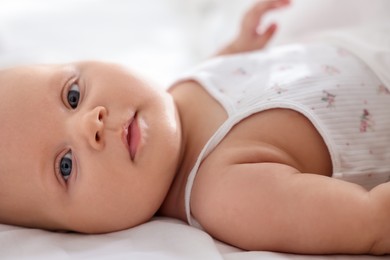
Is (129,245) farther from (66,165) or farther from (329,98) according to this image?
(329,98)

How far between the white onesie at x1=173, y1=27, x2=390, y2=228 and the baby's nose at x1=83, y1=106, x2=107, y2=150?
0.19 m

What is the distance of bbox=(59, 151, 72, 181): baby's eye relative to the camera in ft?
3.43

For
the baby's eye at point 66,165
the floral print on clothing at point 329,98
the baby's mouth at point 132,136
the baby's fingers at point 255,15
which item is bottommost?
the baby's eye at point 66,165

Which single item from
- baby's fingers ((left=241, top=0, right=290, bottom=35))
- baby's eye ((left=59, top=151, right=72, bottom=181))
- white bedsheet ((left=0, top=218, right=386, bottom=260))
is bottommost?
white bedsheet ((left=0, top=218, right=386, bottom=260))

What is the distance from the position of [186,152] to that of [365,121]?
0.36 metres

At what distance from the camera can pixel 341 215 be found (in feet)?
2.94

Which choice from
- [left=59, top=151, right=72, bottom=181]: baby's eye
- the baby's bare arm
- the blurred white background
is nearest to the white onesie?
the baby's bare arm

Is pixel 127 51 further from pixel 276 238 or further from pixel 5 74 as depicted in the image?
pixel 276 238

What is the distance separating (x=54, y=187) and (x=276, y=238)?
0.41 meters

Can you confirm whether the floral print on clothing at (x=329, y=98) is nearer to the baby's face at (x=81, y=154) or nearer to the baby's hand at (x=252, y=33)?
the baby's face at (x=81, y=154)

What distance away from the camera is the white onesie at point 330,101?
105 cm

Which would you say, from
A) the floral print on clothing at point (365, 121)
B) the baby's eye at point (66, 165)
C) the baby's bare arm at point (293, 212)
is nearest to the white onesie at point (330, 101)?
the floral print on clothing at point (365, 121)

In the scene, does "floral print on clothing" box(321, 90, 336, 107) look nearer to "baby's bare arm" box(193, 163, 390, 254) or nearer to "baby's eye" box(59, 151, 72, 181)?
"baby's bare arm" box(193, 163, 390, 254)

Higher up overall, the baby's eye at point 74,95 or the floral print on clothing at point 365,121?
the baby's eye at point 74,95
